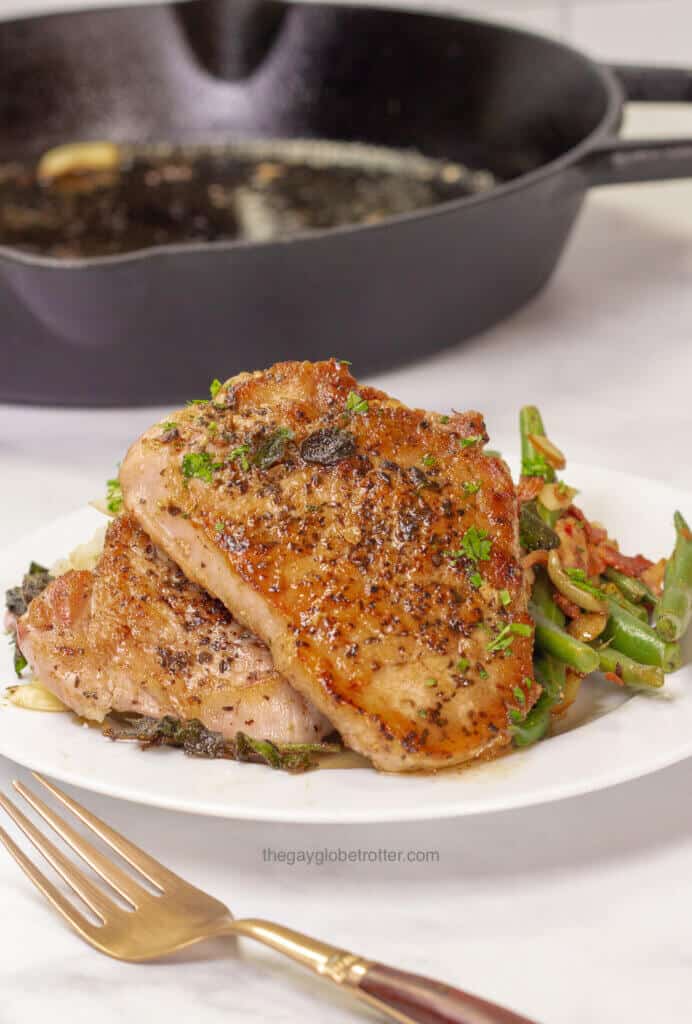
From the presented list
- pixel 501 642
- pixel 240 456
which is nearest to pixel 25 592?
pixel 240 456

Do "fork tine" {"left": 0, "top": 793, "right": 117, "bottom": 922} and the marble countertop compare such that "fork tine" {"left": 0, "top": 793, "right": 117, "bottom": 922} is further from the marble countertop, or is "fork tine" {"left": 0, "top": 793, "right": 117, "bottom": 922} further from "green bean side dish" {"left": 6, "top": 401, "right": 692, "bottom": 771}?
"green bean side dish" {"left": 6, "top": 401, "right": 692, "bottom": 771}

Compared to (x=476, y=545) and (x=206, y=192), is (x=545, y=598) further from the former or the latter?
(x=206, y=192)

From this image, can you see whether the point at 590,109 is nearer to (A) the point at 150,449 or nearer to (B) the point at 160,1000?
(A) the point at 150,449

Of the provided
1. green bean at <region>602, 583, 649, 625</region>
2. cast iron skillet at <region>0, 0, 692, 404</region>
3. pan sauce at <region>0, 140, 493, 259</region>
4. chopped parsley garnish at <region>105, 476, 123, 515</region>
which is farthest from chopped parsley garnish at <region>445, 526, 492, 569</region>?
pan sauce at <region>0, 140, 493, 259</region>

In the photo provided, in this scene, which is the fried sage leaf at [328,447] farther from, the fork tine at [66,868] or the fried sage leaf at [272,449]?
the fork tine at [66,868]

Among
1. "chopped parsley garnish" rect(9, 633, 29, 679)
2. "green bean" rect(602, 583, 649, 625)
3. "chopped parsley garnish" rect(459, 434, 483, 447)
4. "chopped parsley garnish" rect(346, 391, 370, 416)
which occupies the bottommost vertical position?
"chopped parsley garnish" rect(9, 633, 29, 679)
